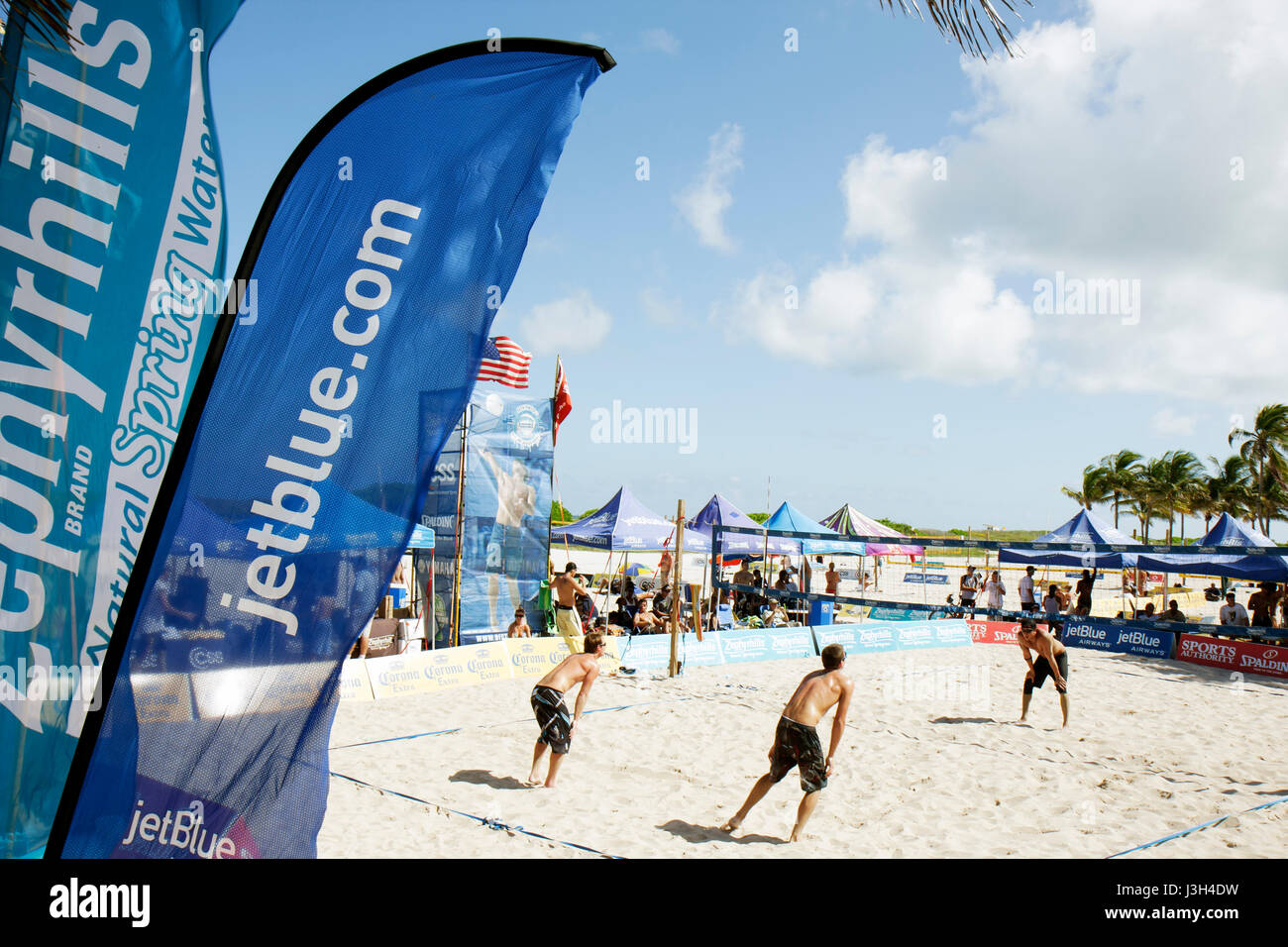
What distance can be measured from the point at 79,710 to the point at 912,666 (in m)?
12.2

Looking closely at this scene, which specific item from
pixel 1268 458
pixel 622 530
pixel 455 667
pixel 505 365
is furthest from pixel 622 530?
pixel 1268 458

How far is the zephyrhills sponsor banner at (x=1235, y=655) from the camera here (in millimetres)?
13062

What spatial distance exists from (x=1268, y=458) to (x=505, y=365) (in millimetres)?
45546

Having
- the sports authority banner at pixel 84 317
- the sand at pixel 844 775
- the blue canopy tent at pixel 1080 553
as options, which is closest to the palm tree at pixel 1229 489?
the blue canopy tent at pixel 1080 553

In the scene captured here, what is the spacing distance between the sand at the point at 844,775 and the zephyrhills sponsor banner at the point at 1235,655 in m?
2.03

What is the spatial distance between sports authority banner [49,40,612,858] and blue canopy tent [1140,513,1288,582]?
46.4ft

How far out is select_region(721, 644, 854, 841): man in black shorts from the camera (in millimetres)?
5531

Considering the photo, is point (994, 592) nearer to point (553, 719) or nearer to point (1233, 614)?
point (1233, 614)

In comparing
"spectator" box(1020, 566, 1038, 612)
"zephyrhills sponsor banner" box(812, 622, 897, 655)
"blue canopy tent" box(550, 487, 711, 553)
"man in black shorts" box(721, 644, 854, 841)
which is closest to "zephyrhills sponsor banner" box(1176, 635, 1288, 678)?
"spectator" box(1020, 566, 1038, 612)

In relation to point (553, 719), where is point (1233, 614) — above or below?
above

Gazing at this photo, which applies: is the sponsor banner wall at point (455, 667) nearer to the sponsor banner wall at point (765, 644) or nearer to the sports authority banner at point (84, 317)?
the sponsor banner wall at point (765, 644)

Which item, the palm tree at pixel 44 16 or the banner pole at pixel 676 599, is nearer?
the palm tree at pixel 44 16

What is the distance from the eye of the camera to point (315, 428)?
2744 mm

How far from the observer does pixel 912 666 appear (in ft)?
43.5
